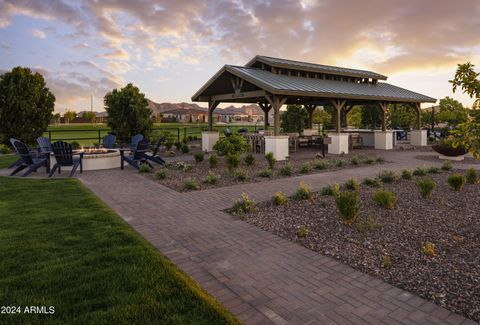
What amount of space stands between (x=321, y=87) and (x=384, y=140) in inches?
252

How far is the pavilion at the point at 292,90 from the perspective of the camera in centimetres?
1509

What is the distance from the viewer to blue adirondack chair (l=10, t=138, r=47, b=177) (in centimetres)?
1080

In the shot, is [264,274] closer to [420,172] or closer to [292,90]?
[420,172]

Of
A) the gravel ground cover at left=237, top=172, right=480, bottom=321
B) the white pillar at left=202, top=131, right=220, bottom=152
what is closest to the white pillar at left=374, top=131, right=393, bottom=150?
the white pillar at left=202, top=131, right=220, bottom=152

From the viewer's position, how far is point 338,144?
Answer: 17.4 meters

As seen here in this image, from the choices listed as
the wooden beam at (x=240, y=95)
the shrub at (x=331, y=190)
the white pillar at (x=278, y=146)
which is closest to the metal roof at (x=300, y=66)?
the wooden beam at (x=240, y=95)

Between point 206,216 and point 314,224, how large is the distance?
208 centimetres

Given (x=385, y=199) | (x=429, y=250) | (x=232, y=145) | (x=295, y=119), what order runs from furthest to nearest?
(x=295, y=119), (x=232, y=145), (x=385, y=199), (x=429, y=250)

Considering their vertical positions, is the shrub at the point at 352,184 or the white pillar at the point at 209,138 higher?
the white pillar at the point at 209,138

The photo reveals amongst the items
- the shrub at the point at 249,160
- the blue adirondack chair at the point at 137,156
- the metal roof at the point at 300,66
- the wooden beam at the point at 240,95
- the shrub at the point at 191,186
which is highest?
the metal roof at the point at 300,66

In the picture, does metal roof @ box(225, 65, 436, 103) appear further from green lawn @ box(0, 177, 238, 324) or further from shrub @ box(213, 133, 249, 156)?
green lawn @ box(0, 177, 238, 324)

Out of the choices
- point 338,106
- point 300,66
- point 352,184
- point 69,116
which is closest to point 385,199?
point 352,184

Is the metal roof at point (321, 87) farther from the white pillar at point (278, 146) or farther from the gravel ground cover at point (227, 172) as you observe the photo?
the gravel ground cover at point (227, 172)

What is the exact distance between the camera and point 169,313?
2.94m
